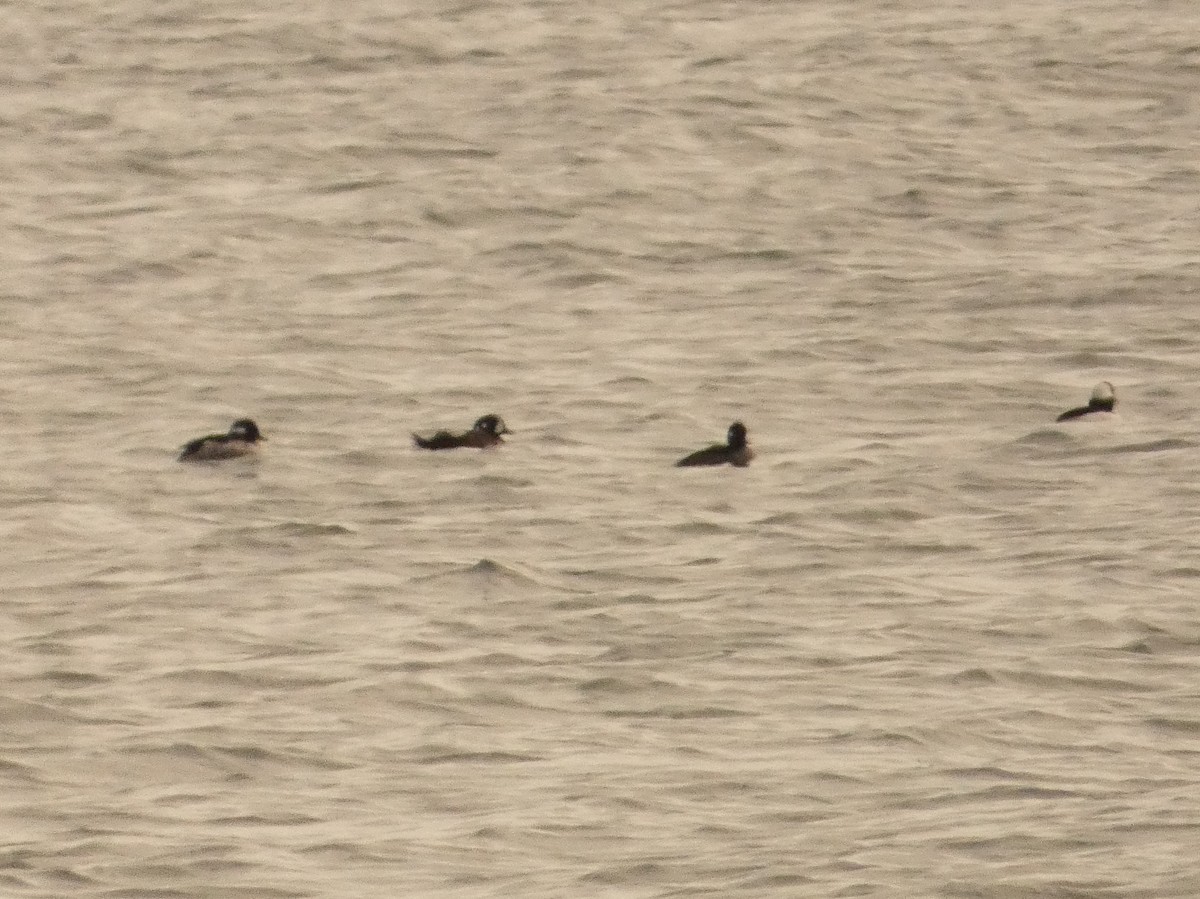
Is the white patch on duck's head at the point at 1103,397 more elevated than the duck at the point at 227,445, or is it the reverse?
the duck at the point at 227,445

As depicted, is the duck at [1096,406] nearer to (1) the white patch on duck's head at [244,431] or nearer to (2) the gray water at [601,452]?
(2) the gray water at [601,452]

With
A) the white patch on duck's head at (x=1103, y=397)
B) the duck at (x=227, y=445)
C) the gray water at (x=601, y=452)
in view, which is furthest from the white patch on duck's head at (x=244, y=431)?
the white patch on duck's head at (x=1103, y=397)

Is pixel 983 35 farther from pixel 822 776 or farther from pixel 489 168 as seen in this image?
pixel 822 776

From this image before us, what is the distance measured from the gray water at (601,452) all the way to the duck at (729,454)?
12cm

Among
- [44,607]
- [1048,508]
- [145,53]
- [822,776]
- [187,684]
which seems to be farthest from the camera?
[145,53]

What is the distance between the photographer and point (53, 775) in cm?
1686

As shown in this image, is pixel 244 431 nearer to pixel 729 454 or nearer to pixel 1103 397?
pixel 729 454

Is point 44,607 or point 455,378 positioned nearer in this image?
point 44,607

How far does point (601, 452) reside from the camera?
25.8 meters

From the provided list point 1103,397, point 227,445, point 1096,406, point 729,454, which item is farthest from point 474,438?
point 1103,397

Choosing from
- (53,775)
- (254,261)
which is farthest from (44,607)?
(254,261)

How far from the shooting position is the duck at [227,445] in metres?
25.2

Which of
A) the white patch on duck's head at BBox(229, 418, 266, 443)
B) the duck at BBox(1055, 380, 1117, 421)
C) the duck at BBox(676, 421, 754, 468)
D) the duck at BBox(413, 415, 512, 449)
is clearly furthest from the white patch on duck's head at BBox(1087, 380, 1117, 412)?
the white patch on duck's head at BBox(229, 418, 266, 443)

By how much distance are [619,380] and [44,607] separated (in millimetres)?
8080
